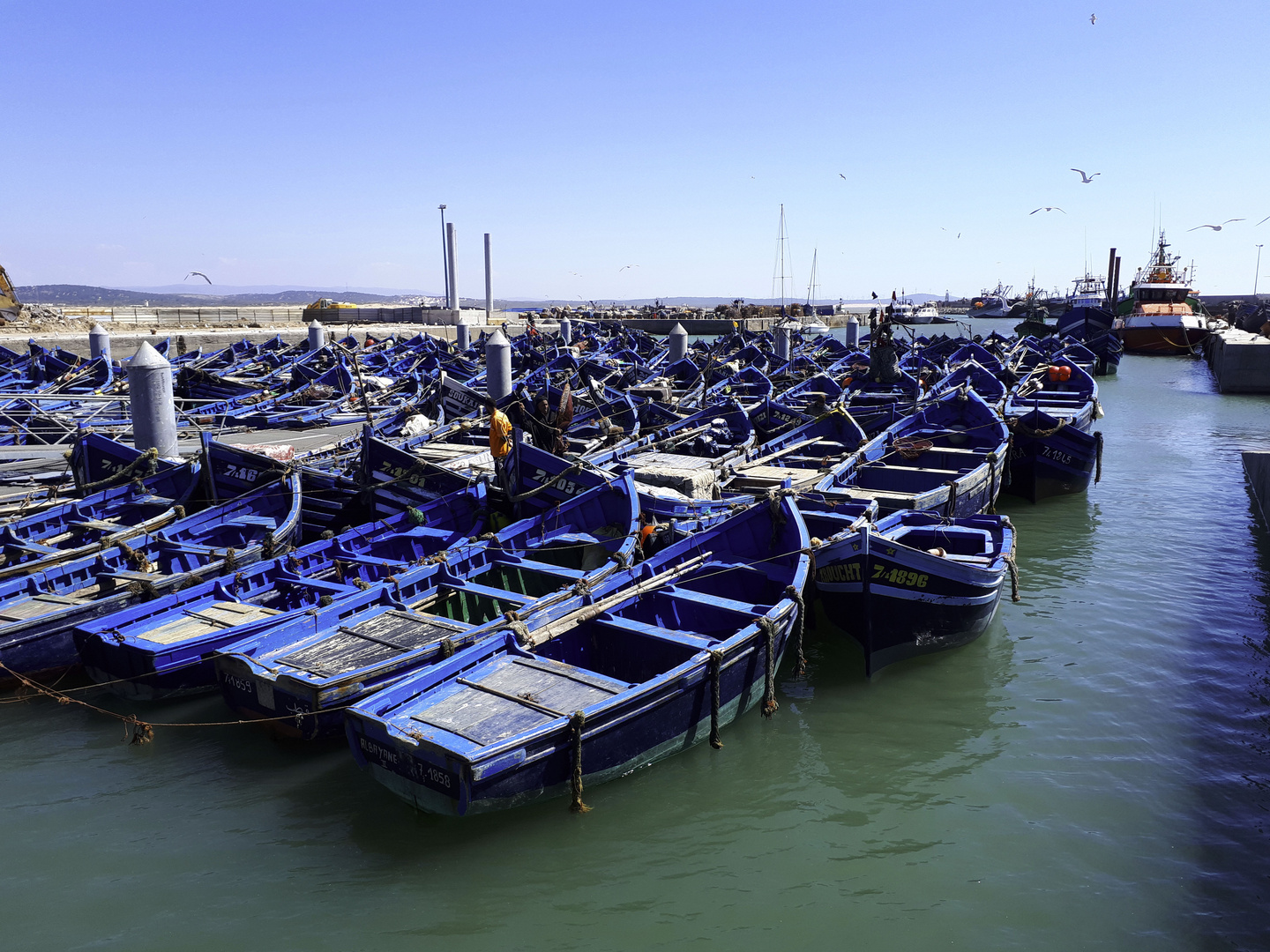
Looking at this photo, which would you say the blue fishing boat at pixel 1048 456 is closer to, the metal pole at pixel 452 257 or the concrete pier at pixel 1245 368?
the concrete pier at pixel 1245 368

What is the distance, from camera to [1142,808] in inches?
342

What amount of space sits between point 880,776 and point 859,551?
2675 mm

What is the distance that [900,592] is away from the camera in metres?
10.8

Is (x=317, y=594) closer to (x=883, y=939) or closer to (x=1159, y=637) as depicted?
(x=883, y=939)

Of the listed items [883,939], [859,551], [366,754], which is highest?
[859,551]

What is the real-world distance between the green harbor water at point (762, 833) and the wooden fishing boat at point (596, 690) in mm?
603

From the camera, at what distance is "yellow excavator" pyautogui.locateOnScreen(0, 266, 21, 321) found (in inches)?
1902

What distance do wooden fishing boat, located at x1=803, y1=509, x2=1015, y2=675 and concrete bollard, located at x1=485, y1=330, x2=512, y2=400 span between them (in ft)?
51.9

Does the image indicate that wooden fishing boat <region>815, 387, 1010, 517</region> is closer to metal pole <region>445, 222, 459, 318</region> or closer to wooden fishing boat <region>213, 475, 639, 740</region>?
wooden fishing boat <region>213, 475, 639, 740</region>

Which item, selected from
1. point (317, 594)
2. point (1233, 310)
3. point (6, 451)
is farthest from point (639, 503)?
point (1233, 310)

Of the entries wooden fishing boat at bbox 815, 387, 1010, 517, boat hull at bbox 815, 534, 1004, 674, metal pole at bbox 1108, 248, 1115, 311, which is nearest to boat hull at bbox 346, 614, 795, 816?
boat hull at bbox 815, 534, 1004, 674

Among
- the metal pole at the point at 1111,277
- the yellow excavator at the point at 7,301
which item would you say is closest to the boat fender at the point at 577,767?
the yellow excavator at the point at 7,301

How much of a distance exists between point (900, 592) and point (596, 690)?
174 inches

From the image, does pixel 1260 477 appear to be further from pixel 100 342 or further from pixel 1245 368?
pixel 100 342
